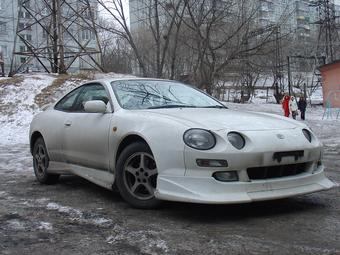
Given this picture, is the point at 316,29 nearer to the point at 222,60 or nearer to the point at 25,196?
the point at 222,60

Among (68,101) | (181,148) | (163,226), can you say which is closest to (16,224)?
(163,226)

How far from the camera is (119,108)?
215 inches

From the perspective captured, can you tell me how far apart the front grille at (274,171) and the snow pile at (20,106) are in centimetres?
992

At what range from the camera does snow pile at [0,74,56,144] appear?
1457 cm

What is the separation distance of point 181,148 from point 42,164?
2.84 m

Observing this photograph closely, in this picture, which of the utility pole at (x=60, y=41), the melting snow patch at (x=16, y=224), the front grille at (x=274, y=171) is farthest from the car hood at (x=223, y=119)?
the utility pole at (x=60, y=41)

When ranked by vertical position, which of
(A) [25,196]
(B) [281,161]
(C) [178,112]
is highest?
(C) [178,112]

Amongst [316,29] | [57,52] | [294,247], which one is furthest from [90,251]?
[316,29]

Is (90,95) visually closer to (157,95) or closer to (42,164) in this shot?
(157,95)

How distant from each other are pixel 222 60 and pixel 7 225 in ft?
76.2

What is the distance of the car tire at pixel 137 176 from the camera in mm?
4914

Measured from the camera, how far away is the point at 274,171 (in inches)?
184

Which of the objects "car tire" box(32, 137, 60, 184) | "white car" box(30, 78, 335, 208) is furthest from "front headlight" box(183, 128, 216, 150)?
"car tire" box(32, 137, 60, 184)

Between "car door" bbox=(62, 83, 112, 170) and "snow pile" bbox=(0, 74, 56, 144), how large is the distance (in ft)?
25.2
